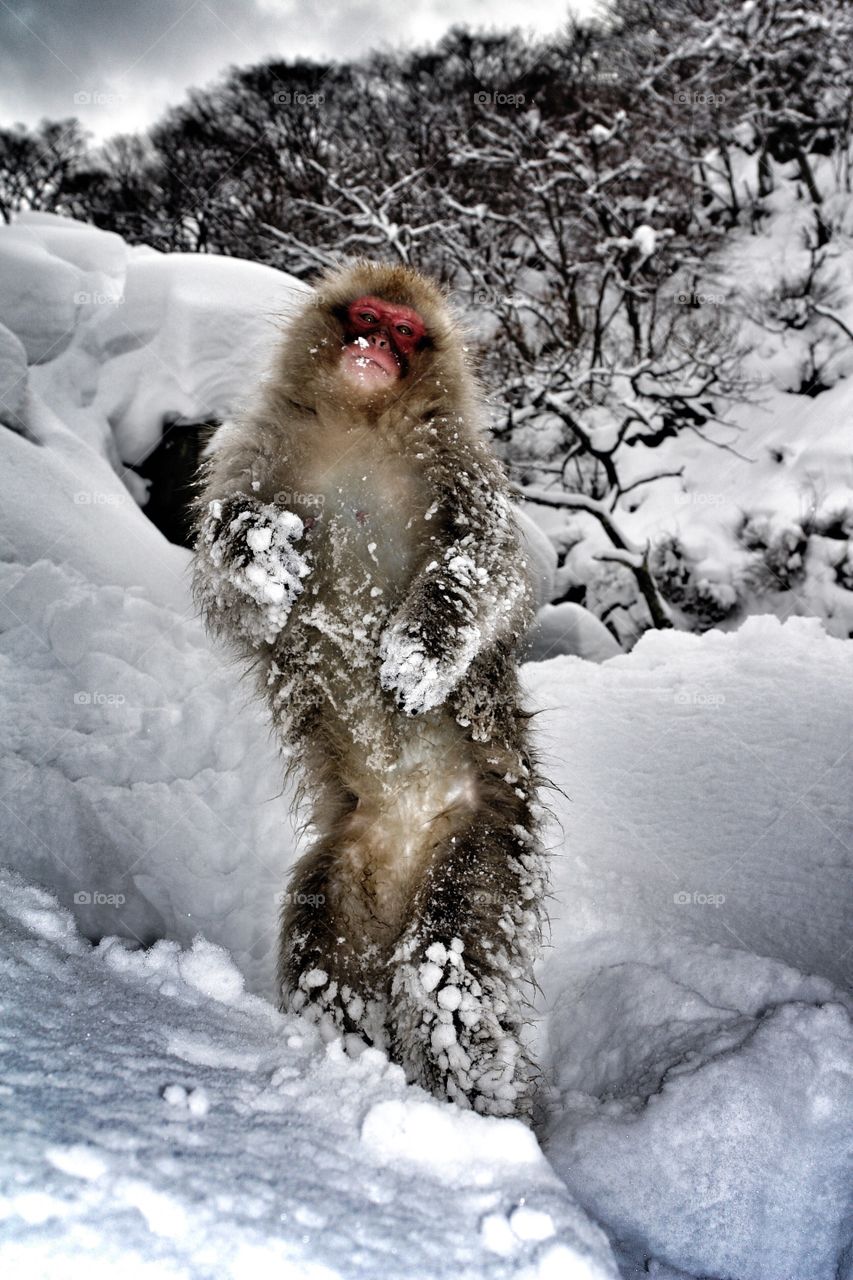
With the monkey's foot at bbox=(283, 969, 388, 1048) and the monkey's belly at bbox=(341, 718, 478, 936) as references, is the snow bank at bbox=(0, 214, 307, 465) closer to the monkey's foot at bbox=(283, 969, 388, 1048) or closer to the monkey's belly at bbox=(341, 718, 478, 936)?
the monkey's belly at bbox=(341, 718, 478, 936)

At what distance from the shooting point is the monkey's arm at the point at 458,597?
1897 millimetres

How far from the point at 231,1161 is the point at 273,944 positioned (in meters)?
1.38

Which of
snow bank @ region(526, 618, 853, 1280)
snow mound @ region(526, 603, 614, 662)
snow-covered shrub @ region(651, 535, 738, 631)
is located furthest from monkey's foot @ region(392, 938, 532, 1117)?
snow-covered shrub @ region(651, 535, 738, 631)

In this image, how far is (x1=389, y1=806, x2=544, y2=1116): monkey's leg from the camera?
5.17 feet

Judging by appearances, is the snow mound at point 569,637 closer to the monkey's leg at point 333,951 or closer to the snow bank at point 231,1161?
the monkey's leg at point 333,951

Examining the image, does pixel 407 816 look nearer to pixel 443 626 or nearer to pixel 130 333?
pixel 443 626

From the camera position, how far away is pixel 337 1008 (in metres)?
1.71

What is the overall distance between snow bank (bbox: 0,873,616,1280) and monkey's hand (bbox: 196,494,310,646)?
0.94 metres

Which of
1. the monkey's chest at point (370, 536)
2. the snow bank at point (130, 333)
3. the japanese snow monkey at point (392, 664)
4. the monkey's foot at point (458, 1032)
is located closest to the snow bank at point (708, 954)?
the monkey's foot at point (458, 1032)

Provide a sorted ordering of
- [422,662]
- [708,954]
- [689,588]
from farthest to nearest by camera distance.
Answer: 1. [689,588]
2. [708,954]
3. [422,662]

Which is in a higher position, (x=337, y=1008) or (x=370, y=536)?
(x=370, y=536)

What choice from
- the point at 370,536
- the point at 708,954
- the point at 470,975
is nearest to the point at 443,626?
the point at 370,536

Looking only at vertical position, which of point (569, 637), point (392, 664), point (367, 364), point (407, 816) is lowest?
point (569, 637)

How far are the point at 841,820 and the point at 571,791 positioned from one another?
2.95 ft
